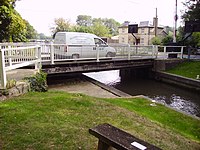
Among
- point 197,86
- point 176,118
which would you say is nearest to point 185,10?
point 197,86

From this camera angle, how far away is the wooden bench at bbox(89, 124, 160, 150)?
2365mm

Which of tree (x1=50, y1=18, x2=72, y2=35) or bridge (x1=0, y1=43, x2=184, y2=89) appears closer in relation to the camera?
bridge (x1=0, y1=43, x2=184, y2=89)

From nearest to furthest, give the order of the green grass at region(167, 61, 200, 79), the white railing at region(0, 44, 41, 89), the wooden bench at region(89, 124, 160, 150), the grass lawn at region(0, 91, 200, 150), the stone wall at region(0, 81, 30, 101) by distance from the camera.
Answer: the wooden bench at region(89, 124, 160, 150), the grass lawn at region(0, 91, 200, 150), the stone wall at region(0, 81, 30, 101), the white railing at region(0, 44, 41, 89), the green grass at region(167, 61, 200, 79)

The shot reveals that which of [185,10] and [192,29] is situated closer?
[192,29]

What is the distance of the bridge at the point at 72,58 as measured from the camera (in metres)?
7.93

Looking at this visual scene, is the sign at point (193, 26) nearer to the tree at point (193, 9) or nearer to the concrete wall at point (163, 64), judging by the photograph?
the tree at point (193, 9)

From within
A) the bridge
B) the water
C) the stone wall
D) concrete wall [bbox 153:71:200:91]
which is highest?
the bridge

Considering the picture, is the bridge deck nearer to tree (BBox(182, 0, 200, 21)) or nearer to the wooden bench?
the wooden bench

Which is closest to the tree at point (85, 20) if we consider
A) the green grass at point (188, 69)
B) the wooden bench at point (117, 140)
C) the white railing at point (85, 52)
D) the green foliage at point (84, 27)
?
the green foliage at point (84, 27)

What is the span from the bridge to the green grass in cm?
164

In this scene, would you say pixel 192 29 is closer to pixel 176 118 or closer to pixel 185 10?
pixel 185 10

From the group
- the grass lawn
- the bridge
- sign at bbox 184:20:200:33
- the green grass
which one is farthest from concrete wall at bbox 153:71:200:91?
the grass lawn

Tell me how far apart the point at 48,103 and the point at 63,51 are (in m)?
6.47

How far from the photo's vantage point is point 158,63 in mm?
17016
